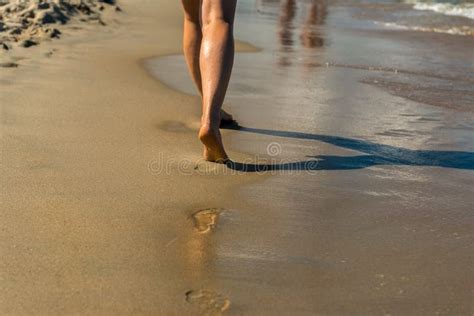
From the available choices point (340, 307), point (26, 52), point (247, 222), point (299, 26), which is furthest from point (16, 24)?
point (340, 307)

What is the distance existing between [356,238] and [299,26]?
6087 mm

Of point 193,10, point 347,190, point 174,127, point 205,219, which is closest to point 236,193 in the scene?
point 205,219

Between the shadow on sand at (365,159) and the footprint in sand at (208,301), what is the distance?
98cm

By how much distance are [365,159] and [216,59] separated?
2.34 feet

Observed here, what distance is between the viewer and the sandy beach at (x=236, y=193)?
5.70 ft

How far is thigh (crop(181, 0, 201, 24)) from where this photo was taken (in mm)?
3059

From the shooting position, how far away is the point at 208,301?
168 cm

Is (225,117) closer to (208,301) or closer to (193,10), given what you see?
(193,10)

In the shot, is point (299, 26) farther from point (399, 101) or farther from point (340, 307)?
point (340, 307)

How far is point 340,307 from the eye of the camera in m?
1.69

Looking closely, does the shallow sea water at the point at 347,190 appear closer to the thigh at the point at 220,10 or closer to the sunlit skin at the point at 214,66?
the sunlit skin at the point at 214,66

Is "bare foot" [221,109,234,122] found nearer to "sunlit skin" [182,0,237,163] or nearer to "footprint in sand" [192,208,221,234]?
"sunlit skin" [182,0,237,163]

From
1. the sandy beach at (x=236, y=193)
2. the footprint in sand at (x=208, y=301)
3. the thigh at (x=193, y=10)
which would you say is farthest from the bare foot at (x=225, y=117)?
the footprint in sand at (x=208, y=301)

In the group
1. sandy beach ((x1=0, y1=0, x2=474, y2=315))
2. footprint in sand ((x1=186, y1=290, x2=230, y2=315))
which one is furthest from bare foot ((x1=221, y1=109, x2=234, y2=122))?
footprint in sand ((x1=186, y1=290, x2=230, y2=315))
